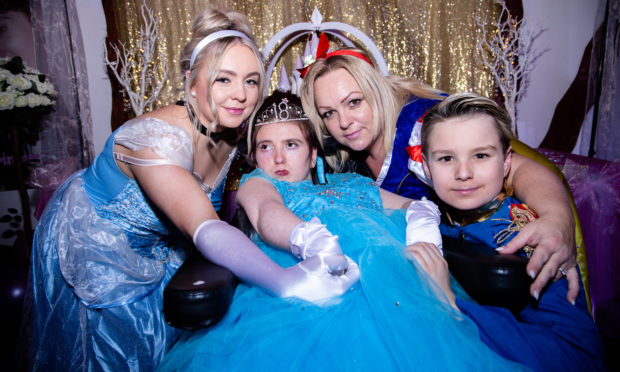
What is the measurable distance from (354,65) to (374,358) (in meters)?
1.56

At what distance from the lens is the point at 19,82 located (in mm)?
2865

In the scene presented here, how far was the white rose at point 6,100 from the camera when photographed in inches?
111

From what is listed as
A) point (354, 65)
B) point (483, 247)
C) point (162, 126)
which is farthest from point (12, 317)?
point (483, 247)

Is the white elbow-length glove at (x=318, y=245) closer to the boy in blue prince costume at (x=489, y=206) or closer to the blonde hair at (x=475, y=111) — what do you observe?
the boy in blue prince costume at (x=489, y=206)

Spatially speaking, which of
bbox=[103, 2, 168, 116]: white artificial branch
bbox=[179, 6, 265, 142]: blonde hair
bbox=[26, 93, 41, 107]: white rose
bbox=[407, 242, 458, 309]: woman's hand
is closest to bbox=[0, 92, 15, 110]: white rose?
bbox=[26, 93, 41, 107]: white rose

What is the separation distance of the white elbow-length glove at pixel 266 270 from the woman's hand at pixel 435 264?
0.25m

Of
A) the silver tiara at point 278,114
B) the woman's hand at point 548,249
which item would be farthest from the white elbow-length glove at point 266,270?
the silver tiara at point 278,114

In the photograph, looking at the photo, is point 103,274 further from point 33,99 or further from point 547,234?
point 33,99

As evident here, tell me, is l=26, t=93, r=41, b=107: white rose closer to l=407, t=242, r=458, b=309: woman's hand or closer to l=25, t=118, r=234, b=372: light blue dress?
l=25, t=118, r=234, b=372: light blue dress

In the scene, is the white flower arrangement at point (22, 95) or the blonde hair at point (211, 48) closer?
the blonde hair at point (211, 48)

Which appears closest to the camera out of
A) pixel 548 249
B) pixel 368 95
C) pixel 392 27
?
pixel 548 249

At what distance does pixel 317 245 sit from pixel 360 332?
0.33 m

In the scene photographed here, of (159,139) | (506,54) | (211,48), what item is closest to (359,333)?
(159,139)

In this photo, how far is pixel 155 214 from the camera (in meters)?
1.53
